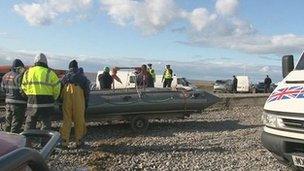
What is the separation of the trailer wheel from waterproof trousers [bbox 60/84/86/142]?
11.0 feet

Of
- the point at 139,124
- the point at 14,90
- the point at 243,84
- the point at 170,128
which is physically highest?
the point at 243,84

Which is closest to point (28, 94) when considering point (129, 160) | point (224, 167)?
point (129, 160)

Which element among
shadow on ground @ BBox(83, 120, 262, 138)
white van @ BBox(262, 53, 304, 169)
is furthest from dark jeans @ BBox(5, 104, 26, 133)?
white van @ BBox(262, 53, 304, 169)

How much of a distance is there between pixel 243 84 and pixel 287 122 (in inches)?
1901

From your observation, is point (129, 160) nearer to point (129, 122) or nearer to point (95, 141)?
point (95, 141)

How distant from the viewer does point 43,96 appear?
1044cm

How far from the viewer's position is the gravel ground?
9562 mm

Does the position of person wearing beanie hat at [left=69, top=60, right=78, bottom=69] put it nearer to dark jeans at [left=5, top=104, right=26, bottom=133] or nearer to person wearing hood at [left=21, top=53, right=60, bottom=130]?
person wearing hood at [left=21, top=53, right=60, bottom=130]

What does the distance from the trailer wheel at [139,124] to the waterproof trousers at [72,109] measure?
3362mm

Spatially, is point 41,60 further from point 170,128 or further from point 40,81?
point 170,128

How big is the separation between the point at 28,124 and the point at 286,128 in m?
5.42

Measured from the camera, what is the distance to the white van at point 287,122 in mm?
6758

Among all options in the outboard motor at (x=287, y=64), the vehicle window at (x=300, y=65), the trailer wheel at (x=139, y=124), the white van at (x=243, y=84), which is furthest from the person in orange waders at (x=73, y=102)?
the white van at (x=243, y=84)

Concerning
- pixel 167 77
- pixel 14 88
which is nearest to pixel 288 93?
pixel 14 88
